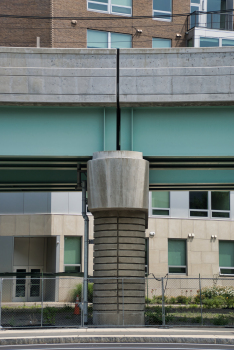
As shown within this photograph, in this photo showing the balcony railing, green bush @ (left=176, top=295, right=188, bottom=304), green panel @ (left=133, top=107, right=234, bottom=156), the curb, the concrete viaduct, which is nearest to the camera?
the curb

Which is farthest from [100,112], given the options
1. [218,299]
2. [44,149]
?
[218,299]

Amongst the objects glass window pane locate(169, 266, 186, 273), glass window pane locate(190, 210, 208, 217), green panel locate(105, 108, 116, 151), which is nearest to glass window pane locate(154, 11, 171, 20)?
glass window pane locate(190, 210, 208, 217)

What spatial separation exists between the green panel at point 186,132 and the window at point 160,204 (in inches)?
726

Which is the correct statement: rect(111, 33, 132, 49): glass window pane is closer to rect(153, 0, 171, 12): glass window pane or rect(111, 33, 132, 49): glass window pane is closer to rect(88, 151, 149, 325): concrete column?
rect(153, 0, 171, 12): glass window pane

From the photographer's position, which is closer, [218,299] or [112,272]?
[112,272]

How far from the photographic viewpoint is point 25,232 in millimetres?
35688

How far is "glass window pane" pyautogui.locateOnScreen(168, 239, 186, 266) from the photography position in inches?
1496

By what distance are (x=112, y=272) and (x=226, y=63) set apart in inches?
327

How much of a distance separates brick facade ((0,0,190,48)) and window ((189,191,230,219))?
1115cm

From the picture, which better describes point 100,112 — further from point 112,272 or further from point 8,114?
point 112,272

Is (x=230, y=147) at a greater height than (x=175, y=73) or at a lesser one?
lesser

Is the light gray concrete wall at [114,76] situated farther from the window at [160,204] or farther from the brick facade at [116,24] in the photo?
the window at [160,204]

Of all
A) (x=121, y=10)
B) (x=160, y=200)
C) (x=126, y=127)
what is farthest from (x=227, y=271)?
(x=126, y=127)

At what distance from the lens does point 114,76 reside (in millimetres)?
19297
